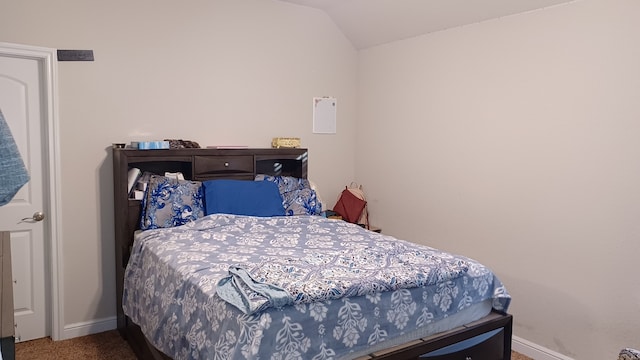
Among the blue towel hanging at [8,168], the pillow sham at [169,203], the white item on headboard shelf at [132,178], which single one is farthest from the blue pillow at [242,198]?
the blue towel hanging at [8,168]

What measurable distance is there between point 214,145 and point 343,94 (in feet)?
4.64

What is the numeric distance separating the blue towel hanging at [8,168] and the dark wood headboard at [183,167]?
231cm

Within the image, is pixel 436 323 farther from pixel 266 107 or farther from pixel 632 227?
pixel 266 107

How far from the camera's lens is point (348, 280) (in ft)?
6.39

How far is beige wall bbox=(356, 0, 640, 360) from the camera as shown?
265 cm

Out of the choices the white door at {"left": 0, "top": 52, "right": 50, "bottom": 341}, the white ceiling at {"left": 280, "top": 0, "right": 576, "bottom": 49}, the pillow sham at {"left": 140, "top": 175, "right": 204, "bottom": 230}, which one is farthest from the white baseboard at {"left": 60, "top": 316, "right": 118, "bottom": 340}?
the white ceiling at {"left": 280, "top": 0, "right": 576, "bottom": 49}

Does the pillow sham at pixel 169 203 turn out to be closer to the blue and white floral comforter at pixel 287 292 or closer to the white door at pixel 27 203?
the blue and white floral comforter at pixel 287 292

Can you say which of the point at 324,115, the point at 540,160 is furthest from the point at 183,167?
the point at 540,160

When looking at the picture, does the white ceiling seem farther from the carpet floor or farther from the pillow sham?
the carpet floor

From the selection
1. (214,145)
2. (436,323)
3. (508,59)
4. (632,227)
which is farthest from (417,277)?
(214,145)

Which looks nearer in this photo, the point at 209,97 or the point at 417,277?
the point at 417,277

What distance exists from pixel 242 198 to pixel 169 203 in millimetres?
507

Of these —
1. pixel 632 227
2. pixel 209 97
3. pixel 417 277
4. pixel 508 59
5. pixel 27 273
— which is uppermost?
pixel 508 59

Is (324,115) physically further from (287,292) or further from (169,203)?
(287,292)
